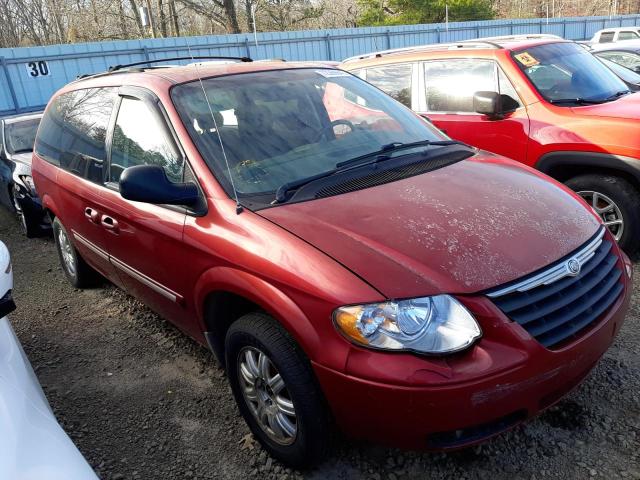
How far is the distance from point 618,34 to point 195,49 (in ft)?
43.1

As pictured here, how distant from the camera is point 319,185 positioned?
258 centimetres

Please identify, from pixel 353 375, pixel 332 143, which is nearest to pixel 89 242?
pixel 332 143

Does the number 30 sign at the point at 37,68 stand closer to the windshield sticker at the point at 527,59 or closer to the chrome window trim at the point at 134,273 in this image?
the chrome window trim at the point at 134,273

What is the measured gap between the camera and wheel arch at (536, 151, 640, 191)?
13.5ft

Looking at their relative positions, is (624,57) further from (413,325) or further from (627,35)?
(413,325)

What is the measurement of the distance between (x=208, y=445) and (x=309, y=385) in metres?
0.92

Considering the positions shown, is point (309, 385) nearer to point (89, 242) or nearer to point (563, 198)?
point (563, 198)

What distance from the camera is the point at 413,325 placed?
6.28ft

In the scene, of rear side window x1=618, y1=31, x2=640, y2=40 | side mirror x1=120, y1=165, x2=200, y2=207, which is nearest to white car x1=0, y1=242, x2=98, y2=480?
side mirror x1=120, y1=165, x2=200, y2=207

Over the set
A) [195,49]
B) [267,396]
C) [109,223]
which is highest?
[195,49]

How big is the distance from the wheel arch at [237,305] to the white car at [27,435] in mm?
836

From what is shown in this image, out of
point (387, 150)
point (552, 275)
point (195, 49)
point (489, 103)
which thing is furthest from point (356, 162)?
point (195, 49)

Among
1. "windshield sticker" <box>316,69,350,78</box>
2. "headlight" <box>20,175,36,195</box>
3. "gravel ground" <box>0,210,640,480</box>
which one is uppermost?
"windshield sticker" <box>316,69,350,78</box>

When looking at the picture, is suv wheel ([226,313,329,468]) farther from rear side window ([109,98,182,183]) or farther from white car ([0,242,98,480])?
rear side window ([109,98,182,183])
